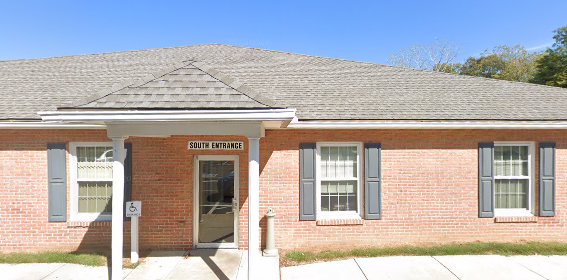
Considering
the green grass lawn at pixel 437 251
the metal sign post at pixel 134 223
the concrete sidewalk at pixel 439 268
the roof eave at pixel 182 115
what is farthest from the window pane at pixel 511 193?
the metal sign post at pixel 134 223

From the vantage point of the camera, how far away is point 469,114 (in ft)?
24.2

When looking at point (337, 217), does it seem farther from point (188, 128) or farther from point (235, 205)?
point (188, 128)

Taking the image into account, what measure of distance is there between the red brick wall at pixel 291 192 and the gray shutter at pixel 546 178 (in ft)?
0.73

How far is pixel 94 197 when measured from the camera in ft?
24.2

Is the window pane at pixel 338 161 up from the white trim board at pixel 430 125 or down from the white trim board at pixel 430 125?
down

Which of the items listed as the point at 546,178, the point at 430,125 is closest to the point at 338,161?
the point at 430,125

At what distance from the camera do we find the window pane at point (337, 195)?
756cm

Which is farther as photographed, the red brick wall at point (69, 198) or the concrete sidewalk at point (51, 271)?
the red brick wall at point (69, 198)

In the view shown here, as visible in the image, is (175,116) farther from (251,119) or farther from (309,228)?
(309,228)

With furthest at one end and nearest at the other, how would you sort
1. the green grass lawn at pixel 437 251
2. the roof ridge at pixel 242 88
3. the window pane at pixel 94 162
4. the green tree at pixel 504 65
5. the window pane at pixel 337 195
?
the green tree at pixel 504 65 < the window pane at pixel 337 195 < the window pane at pixel 94 162 < the green grass lawn at pixel 437 251 < the roof ridge at pixel 242 88

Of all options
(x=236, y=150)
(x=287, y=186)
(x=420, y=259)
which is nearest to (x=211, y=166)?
(x=236, y=150)

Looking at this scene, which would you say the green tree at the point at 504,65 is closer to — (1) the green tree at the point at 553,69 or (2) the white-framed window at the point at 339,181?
(1) the green tree at the point at 553,69

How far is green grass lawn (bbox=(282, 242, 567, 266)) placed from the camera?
685 cm

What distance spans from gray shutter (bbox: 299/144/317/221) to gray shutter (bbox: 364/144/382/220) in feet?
4.11
